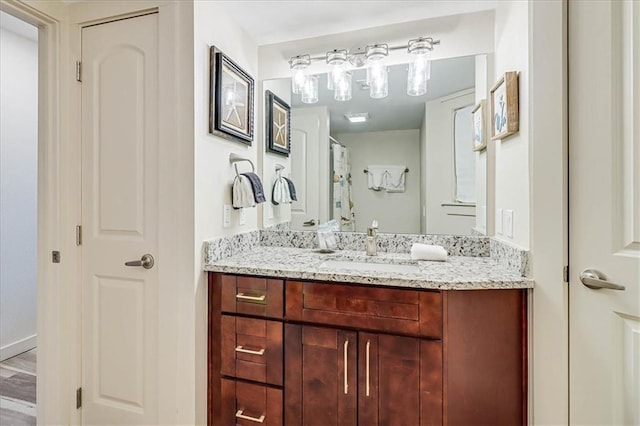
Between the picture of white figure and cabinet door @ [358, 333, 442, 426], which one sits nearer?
cabinet door @ [358, 333, 442, 426]

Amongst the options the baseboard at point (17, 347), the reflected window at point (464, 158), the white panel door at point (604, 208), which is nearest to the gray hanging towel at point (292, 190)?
the reflected window at point (464, 158)

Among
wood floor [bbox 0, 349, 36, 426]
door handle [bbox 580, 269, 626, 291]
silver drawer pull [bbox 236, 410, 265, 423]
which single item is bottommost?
wood floor [bbox 0, 349, 36, 426]

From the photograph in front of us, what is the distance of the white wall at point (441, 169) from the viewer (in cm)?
177

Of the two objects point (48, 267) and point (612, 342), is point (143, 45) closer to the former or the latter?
point (48, 267)

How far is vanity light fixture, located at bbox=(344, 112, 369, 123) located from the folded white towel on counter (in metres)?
0.85

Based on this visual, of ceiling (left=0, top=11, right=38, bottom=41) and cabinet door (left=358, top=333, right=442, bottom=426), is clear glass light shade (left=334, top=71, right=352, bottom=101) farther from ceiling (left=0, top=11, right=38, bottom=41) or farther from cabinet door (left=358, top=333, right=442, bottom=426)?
ceiling (left=0, top=11, right=38, bottom=41)

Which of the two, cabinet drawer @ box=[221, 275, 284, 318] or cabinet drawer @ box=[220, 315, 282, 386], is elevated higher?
cabinet drawer @ box=[221, 275, 284, 318]

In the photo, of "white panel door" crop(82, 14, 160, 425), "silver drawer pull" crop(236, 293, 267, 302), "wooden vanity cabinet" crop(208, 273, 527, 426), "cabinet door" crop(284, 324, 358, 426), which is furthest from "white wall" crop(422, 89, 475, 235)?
"white panel door" crop(82, 14, 160, 425)

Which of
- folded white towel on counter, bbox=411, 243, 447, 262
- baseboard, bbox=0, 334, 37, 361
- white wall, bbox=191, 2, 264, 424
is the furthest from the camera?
baseboard, bbox=0, 334, 37, 361

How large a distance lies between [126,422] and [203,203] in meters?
1.19

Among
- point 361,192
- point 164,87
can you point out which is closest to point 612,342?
point 361,192

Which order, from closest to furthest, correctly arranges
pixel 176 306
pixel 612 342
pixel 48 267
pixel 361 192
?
1. pixel 612 342
2. pixel 176 306
3. pixel 48 267
4. pixel 361 192

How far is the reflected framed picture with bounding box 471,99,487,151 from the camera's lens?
165cm

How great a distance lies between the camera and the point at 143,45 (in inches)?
60.2
